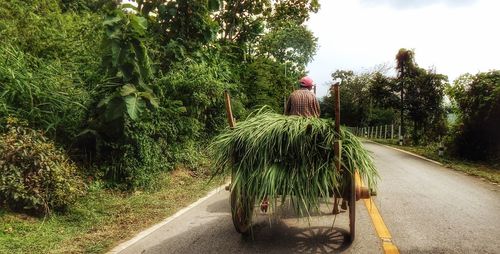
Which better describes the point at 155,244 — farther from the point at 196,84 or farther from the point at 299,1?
the point at 299,1

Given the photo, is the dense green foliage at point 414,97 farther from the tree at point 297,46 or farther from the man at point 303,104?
the man at point 303,104

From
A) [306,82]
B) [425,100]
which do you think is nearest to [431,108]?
[425,100]

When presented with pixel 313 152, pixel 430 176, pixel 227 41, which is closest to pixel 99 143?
pixel 313 152

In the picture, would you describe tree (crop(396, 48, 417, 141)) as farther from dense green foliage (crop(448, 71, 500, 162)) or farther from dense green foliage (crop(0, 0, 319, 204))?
dense green foliage (crop(0, 0, 319, 204))

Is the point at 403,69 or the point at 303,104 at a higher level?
the point at 403,69

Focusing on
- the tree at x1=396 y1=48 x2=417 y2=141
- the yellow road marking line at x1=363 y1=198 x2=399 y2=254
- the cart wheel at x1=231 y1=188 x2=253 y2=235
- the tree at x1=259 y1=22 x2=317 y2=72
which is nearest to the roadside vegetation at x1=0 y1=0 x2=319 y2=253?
the cart wheel at x1=231 y1=188 x2=253 y2=235

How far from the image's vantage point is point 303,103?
6531 mm

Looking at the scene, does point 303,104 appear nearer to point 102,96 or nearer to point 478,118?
point 102,96

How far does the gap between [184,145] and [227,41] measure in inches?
283

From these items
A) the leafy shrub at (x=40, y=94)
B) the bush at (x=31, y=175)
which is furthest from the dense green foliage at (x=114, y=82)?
the bush at (x=31, y=175)

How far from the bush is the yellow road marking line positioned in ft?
14.9

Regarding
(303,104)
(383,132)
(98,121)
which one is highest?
(303,104)

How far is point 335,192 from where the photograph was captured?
519cm

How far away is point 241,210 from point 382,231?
203 centimetres
